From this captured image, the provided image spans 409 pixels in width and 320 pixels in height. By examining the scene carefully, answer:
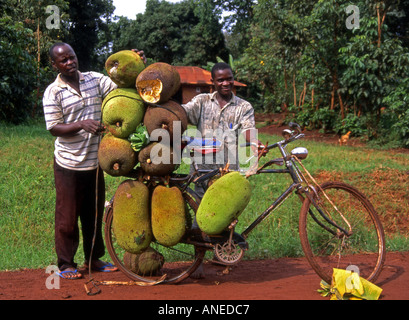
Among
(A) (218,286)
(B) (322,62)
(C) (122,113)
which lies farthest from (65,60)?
(B) (322,62)

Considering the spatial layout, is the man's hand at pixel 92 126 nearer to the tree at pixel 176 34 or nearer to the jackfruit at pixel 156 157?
the jackfruit at pixel 156 157

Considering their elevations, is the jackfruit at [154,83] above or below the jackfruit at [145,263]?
above

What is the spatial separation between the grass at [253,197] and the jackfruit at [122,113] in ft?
6.46

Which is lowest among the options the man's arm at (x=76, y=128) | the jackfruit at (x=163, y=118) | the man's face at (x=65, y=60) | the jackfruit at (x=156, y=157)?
the jackfruit at (x=156, y=157)

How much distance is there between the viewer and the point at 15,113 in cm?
1220

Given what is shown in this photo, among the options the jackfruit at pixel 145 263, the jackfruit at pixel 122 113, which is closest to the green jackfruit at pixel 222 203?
the jackfruit at pixel 145 263

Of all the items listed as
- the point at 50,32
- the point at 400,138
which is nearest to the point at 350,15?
the point at 400,138

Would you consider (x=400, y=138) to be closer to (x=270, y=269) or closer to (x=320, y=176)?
(x=320, y=176)

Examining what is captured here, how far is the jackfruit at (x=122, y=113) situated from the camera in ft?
12.0

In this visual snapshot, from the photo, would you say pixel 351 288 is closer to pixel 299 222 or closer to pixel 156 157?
pixel 299 222

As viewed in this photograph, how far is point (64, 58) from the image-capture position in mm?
4066

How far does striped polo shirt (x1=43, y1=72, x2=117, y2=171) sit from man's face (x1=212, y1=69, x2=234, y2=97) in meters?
1.10

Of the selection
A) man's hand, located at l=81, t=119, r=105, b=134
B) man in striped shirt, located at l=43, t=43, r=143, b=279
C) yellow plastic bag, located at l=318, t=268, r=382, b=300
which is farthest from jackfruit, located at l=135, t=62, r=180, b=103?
yellow plastic bag, located at l=318, t=268, r=382, b=300

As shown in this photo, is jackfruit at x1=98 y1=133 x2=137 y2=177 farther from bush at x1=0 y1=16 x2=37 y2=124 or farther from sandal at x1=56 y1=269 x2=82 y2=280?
bush at x1=0 y1=16 x2=37 y2=124
